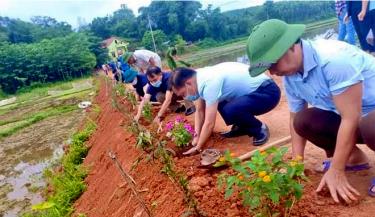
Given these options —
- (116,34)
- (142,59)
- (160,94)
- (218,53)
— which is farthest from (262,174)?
(116,34)

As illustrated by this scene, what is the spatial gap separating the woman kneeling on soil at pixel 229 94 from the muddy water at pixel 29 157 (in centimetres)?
434

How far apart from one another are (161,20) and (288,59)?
49727 millimetres

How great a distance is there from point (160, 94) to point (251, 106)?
9.33 ft

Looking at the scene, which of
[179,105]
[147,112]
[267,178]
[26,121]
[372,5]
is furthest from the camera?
[26,121]

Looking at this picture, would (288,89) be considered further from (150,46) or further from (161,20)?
(161,20)

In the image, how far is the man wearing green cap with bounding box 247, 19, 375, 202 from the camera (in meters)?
2.02

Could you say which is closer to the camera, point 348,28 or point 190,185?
point 190,185

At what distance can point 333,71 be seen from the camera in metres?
2.05

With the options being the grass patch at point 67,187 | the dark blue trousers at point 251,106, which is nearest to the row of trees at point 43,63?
the grass patch at point 67,187

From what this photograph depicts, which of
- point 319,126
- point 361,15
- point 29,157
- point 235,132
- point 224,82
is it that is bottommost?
point 29,157

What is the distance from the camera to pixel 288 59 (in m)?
2.07

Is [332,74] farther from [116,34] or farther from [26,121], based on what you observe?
[116,34]

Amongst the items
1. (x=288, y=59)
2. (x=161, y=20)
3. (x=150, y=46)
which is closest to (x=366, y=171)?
(x=288, y=59)

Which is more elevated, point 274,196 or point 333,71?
point 333,71
